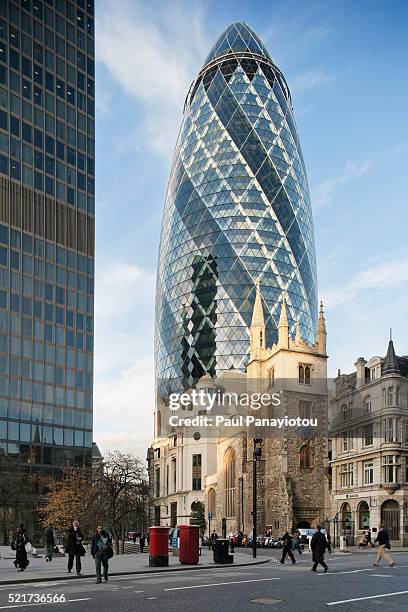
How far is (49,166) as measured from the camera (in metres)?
84.6

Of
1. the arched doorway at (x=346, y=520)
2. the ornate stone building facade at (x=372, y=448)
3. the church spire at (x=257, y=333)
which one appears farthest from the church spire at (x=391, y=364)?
the church spire at (x=257, y=333)

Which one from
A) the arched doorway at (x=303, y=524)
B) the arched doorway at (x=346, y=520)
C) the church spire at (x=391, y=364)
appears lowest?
the arched doorway at (x=303, y=524)

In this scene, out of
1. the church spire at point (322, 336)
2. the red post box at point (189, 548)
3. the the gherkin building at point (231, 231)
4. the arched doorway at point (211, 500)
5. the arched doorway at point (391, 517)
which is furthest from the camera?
the the gherkin building at point (231, 231)

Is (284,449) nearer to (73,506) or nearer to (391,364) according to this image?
(391,364)

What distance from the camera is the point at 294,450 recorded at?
8075 cm

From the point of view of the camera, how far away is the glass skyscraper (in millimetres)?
77062

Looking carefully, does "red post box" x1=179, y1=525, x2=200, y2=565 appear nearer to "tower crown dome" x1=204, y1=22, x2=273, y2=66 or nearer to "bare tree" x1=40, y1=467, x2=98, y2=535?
"bare tree" x1=40, y1=467, x2=98, y2=535

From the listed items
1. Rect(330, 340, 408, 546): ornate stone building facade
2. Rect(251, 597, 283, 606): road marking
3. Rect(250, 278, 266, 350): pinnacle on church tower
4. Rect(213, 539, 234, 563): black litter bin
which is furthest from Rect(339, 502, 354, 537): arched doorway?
Rect(251, 597, 283, 606): road marking

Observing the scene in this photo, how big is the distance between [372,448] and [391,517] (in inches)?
233

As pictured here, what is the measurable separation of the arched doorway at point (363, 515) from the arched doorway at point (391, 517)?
3705 millimetres

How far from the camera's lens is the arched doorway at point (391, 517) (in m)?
64.7

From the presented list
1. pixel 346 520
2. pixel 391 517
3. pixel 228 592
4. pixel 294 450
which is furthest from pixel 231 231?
pixel 228 592

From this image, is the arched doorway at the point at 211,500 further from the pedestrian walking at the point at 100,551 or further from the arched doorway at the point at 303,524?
the pedestrian walking at the point at 100,551

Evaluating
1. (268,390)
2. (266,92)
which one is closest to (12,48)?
(268,390)
